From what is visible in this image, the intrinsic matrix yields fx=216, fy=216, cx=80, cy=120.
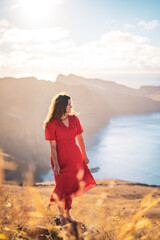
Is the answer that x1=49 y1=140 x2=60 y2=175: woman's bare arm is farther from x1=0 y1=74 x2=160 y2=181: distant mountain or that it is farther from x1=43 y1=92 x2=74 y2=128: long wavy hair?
x1=0 y1=74 x2=160 y2=181: distant mountain

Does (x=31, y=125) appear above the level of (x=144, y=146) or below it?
above

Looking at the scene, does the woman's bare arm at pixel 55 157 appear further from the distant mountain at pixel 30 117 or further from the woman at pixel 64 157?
the distant mountain at pixel 30 117

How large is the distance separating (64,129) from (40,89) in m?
65.8

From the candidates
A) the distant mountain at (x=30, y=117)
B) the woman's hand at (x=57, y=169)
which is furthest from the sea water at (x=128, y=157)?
the woman's hand at (x=57, y=169)

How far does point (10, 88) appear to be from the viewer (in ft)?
188

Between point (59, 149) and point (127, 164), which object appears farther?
point (127, 164)

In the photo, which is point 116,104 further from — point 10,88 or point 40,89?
point 10,88

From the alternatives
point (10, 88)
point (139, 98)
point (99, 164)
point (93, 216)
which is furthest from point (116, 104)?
point (93, 216)

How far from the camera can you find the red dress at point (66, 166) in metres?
3.27

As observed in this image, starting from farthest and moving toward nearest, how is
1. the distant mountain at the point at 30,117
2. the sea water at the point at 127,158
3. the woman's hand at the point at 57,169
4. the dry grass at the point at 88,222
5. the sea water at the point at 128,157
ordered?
the distant mountain at the point at 30,117 → the sea water at the point at 128,157 → the sea water at the point at 127,158 → the woman's hand at the point at 57,169 → the dry grass at the point at 88,222

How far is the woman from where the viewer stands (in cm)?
327

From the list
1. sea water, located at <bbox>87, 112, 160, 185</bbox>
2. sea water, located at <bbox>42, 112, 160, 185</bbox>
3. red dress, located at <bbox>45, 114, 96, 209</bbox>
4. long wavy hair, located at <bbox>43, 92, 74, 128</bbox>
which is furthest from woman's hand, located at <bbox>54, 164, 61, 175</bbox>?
sea water, located at <bbox>87, 112, 160, 185</bbox>

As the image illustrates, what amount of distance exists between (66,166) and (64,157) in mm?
140

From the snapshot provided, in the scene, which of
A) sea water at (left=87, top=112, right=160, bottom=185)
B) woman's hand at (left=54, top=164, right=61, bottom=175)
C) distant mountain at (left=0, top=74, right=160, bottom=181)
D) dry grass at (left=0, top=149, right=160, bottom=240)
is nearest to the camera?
dry grass at (left=0, top=149, right=160, bottom=240)
